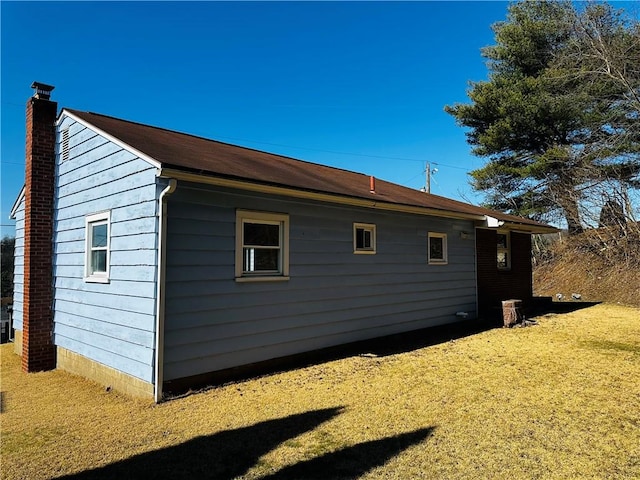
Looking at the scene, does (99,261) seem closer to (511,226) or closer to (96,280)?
(96,280)

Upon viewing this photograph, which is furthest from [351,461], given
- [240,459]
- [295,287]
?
[295,287]

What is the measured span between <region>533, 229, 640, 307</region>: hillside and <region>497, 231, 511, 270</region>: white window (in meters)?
5.78

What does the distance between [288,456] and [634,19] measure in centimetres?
1973

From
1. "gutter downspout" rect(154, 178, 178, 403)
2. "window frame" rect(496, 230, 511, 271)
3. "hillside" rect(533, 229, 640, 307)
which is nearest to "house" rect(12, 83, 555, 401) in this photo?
"gutter downspout" rect(154, 178, 178, 403)

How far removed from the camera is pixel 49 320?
8016 millimetres

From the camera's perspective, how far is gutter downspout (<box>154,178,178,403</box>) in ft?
17.5

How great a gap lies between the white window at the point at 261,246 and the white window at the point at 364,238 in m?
1.81

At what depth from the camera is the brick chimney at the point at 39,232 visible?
779 cm

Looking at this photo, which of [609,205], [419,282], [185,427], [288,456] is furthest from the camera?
[609,205]

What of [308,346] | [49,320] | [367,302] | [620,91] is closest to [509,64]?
[620,91]

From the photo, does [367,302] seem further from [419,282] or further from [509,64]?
[509,64]

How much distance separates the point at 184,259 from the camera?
567 cm

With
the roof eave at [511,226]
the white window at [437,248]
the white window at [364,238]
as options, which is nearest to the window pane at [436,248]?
the white window at [437,248]

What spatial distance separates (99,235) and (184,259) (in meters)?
2.25
